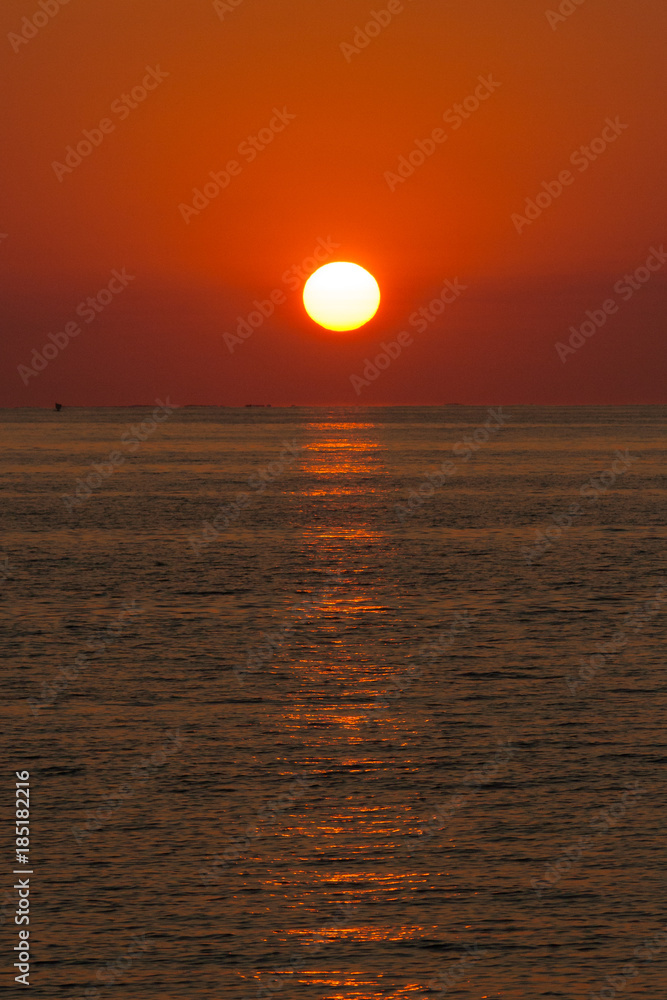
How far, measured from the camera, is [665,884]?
16266 millimetres

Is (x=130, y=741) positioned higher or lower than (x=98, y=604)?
lower

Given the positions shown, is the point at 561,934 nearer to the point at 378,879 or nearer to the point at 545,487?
the point at 378,879

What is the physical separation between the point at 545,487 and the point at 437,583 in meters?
59.2

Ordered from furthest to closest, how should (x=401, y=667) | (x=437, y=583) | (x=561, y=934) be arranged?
(x=437, y=583) < (x=401, y=667) < (x=561, y=934)

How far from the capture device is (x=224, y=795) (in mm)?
19906

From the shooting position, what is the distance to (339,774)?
2105 centimetres

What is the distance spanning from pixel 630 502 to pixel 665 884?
71.4m

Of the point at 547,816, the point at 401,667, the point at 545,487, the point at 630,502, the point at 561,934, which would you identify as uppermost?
the point at 545,487

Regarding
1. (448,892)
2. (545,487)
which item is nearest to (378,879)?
(448,892)

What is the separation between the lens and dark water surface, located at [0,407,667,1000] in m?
14.5

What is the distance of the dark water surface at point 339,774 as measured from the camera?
14.5 metres

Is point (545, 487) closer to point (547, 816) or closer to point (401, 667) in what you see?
point (401, 667)

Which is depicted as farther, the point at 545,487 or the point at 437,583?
the point at 545,487

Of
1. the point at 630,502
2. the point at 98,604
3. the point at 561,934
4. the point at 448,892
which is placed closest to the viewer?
the point at 561,934
